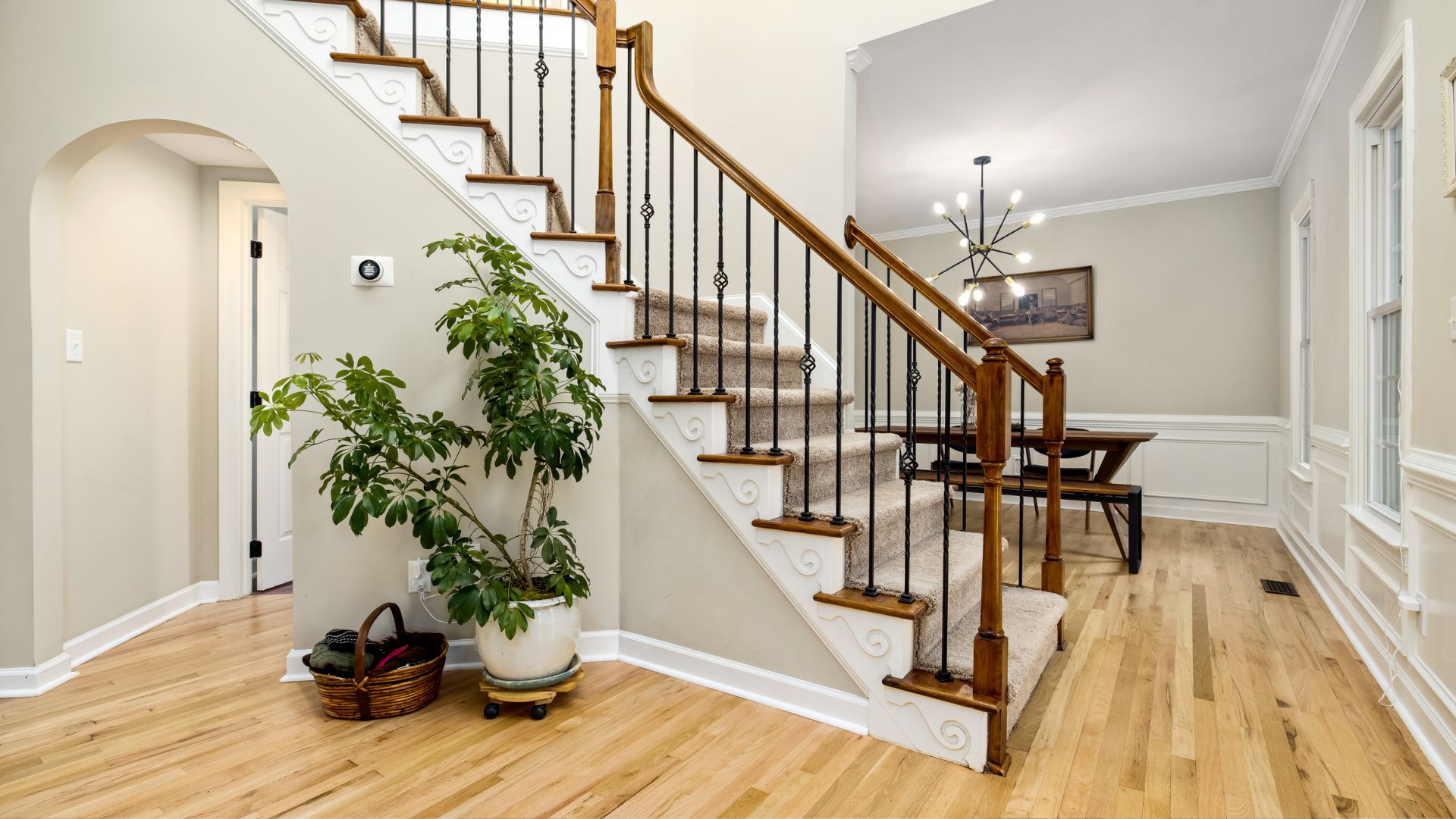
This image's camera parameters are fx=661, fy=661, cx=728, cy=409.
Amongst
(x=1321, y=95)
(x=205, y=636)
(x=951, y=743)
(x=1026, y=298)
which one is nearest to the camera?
(x=951, y=743)

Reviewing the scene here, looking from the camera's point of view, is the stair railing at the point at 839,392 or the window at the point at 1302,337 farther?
the window at the point at 1302,337

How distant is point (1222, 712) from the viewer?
6.69 feet

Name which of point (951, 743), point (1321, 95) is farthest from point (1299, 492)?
point (951, 743)

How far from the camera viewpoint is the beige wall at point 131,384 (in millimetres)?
2455

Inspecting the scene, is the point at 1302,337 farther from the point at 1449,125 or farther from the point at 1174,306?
the point at 1449,125

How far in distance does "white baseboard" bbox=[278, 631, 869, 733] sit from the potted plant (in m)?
0.36

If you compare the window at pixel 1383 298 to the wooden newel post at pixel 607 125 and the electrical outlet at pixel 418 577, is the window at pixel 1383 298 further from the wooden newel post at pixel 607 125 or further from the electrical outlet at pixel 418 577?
the electrical outlet at pixel 418 577

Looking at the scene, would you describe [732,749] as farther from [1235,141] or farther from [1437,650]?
[1235,141]

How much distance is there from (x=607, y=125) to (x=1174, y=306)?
5037 mm

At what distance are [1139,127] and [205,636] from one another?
564 centimetres

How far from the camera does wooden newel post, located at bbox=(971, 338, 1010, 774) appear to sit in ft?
5.54

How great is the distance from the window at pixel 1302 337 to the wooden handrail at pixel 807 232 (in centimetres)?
348

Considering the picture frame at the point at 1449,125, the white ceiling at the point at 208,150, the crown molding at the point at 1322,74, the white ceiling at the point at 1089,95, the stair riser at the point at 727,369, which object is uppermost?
the white ceiling at the point at 1089,95

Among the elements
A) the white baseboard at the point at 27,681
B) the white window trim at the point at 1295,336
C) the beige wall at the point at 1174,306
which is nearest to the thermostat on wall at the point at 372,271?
the white baseboard at the point at 27,681
